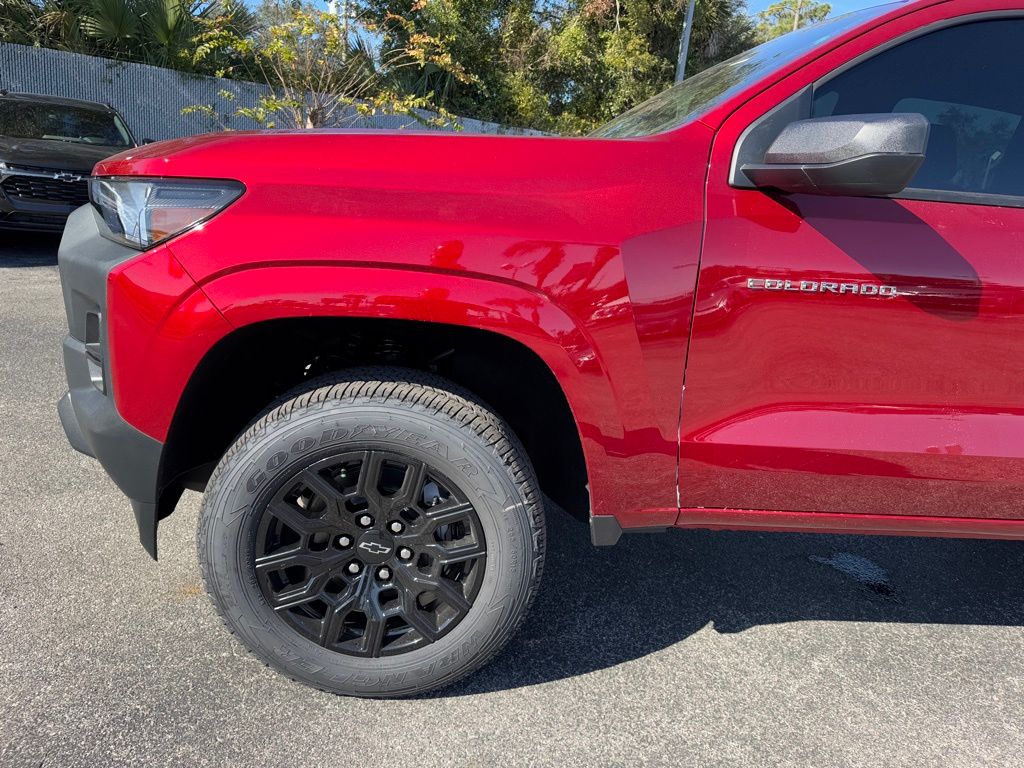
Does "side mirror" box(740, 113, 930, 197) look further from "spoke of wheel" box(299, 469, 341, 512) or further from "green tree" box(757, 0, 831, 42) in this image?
"green tree" box(757, 0, 831, 42)

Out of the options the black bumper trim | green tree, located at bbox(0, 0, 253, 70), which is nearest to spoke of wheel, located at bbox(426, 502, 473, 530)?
the black bumper trim

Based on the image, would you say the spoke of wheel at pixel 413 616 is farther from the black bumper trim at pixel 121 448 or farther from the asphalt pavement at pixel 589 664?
the black bumper trim at pixel 121 448

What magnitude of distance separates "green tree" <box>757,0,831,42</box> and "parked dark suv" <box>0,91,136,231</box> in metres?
48.4

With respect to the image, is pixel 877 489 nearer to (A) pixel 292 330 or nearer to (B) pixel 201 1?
(A) pixel 292 330

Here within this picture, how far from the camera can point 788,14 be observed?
175 ft

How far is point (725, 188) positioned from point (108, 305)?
145cm

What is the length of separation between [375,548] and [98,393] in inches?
31.6

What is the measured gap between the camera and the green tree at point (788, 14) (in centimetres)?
4819

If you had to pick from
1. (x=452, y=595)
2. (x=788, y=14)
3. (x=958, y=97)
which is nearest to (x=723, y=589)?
(x=452, y=595)

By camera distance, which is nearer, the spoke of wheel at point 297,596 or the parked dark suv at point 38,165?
the spoke of wheel at point 297,596

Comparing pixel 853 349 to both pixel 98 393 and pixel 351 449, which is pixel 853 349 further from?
pixel 98 393

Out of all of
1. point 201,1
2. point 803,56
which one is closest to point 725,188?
point 803,56

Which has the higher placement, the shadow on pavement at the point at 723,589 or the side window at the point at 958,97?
the side window at the point at 958,97

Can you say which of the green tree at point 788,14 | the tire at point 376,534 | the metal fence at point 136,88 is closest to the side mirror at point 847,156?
the tire at point 376,534
